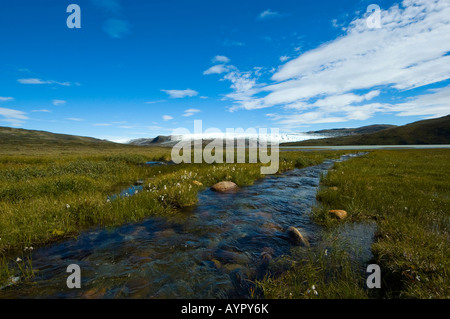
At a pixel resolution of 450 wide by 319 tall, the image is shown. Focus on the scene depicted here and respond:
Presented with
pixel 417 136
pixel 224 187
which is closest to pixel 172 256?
pixel 224 187

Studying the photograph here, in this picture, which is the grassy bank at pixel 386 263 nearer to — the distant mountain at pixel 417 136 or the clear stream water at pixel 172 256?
the clear stream water at pixel 172 256

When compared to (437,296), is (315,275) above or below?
below

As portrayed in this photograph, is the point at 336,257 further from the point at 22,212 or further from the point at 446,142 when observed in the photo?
the point at 446,142

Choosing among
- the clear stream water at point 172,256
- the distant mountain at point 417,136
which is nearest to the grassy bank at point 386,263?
the clear stream water at point 172,256

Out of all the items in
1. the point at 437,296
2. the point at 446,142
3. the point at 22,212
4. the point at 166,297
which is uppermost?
the point at 446,142

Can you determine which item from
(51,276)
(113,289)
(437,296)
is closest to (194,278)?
(113,289)

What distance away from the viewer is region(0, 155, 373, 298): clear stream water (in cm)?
397

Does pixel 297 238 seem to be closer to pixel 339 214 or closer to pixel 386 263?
pixel 386 263

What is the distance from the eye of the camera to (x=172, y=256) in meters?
5.18

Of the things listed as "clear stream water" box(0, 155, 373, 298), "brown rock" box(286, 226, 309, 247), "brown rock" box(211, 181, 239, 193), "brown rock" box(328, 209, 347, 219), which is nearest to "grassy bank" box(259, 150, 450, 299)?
"brown rock" box(328, 209, 347, 219)

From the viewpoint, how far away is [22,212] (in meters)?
6.42

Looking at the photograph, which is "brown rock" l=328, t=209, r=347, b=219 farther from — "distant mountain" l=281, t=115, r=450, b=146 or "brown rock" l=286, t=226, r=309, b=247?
"distant mountain" l=281, t=115, r=450, b=146

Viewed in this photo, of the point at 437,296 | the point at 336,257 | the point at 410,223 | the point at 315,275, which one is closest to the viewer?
the point at 437,296

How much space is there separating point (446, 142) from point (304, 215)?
226 metres
